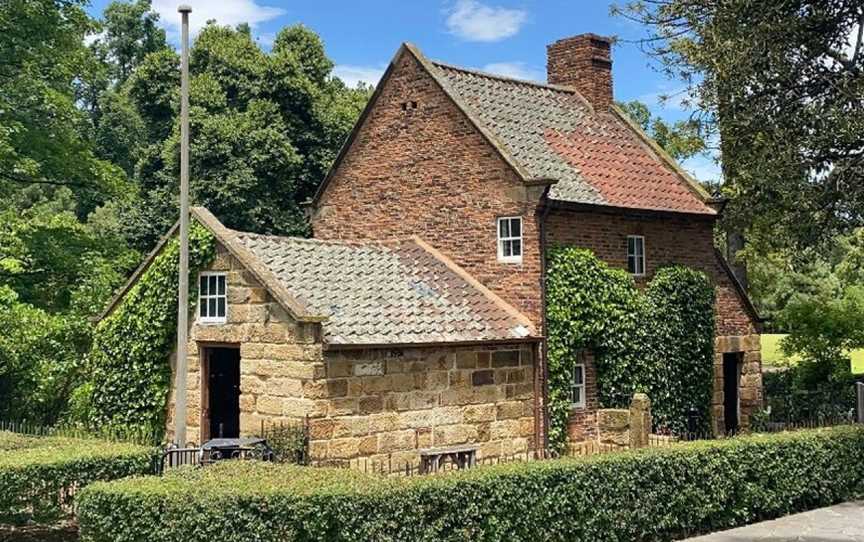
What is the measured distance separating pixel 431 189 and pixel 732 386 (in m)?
10.4

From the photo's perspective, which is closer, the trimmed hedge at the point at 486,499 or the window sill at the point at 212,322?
the trimmed hedge at the point at 486,499

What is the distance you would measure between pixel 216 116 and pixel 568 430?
2053cm

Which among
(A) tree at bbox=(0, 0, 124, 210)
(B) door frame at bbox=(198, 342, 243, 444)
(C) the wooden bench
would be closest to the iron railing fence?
(B) door frame at bbox=(198, 342, 243, 444)

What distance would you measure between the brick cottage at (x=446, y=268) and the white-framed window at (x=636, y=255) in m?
0.04

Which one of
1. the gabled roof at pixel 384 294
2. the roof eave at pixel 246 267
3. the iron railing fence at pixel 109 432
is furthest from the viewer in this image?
the iron railing fence at pixel 109 432

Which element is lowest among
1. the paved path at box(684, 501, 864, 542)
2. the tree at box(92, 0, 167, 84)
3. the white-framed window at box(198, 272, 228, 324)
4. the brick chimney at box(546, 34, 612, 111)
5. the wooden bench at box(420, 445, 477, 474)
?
the paved path at box(684, 501, 864, 542)

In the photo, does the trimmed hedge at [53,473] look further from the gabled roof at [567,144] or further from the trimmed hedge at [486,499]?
the gabled roof at [567,144]

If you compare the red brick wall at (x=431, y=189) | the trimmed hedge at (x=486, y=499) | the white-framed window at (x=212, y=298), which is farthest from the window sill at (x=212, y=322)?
the red brick wall at (x=431, y=189)

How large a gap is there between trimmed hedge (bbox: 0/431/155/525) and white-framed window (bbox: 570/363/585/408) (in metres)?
9.98

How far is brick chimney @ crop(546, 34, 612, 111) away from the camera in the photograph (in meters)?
25.6

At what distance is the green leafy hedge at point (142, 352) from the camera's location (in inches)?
709

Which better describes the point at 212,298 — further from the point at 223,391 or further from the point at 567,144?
the point at 567,144

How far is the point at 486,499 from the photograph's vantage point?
11.8 meters

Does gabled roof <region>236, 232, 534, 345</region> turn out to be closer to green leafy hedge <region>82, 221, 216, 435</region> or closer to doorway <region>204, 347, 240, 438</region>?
green leafy hedge <region>82, 221, 216, 435</region>
